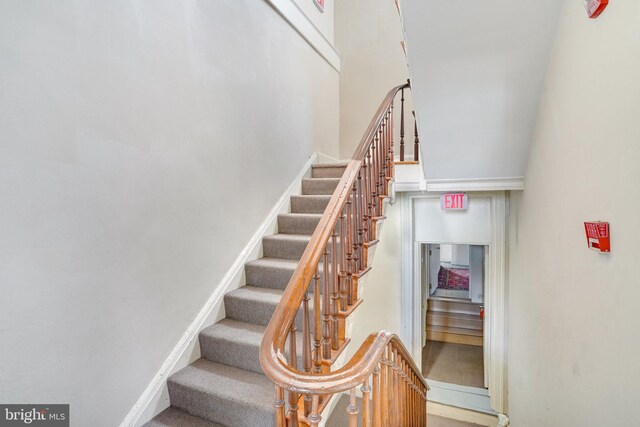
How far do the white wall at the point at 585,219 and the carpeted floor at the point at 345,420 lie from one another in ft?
4.51

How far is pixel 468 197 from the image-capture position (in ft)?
11.7

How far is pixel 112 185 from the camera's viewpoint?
1.59 meters

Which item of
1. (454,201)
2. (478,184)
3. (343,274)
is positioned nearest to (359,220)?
(343,274)

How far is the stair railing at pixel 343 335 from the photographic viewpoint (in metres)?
1.04

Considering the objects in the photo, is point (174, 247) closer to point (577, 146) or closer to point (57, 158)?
point (57, 158)

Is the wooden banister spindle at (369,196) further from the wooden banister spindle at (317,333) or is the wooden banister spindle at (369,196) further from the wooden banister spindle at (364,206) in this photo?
the wooden banister spindle at (317,333)

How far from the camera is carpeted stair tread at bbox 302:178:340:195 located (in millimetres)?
3314

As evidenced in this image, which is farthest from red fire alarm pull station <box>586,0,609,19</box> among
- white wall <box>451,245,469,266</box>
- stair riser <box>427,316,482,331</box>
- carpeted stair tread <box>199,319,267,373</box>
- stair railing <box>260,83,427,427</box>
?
white wall <box>451,245,469,266</box>

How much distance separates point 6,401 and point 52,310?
34 cm

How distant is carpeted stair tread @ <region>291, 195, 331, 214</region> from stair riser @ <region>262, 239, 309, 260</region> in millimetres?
548

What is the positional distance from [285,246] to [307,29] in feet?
8.28

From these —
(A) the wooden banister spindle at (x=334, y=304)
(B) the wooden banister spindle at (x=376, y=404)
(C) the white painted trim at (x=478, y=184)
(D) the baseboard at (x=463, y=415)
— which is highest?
(C) the white painted trim at (x=478, y=184)

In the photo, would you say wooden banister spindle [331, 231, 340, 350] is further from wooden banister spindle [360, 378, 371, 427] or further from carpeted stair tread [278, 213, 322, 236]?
carpeted stair tread [278, 213, 322, 236]

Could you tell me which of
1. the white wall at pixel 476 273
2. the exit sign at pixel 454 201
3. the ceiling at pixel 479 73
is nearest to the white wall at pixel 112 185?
the ceiling at pixel 479 73
